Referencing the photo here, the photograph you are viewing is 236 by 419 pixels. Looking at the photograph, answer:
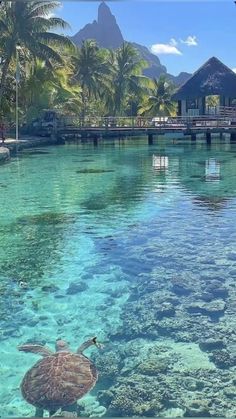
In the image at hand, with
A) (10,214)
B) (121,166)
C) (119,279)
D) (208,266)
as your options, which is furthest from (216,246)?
(121,166)

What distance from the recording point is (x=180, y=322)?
5820 millimetres

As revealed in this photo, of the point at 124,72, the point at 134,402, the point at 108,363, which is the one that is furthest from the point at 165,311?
the point at 124,72

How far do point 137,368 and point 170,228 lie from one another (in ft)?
19.6

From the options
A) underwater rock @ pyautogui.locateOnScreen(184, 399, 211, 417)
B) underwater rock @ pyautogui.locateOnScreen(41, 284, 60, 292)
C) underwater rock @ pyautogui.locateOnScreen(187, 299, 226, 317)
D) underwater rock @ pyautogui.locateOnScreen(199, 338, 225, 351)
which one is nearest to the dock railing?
underwater rock @ pyautogui.locateOnScreen(41, 284, 60, 292)

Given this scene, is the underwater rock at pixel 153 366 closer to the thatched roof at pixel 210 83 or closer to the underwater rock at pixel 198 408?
the underwater rock at pixel 198 408

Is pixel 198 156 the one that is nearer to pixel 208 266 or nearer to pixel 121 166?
pixel 121 166

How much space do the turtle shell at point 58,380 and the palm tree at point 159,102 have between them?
48.1 meters

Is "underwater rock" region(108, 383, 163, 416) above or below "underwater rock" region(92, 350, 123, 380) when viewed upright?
below

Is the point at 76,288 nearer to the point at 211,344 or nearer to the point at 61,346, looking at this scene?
the point at 61,346

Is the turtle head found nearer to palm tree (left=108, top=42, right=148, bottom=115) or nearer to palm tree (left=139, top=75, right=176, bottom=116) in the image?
palm tree (left=108, top=42, right=148, bottom=115)

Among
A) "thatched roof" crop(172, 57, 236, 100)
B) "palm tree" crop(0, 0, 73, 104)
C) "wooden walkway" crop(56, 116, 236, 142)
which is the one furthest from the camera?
"thatched roof" crop(172, 57, 236, 100)

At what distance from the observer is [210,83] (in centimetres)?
4059

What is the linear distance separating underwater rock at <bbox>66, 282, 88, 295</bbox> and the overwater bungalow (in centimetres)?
3355

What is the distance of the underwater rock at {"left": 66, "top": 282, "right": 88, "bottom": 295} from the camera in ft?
22.7
